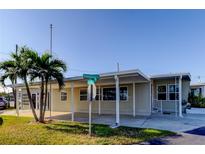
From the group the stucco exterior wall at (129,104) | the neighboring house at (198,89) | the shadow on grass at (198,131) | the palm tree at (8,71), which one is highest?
the palm tree at (8,71)

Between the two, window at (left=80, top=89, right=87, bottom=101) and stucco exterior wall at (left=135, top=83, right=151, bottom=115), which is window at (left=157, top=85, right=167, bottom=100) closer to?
stucco exterior wall at (left=135, top=83, right=151, bottom=115)

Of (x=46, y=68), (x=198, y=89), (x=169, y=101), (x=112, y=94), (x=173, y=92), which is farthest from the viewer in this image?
(x=198, y=89)

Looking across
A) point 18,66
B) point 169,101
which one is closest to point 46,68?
point 18,66

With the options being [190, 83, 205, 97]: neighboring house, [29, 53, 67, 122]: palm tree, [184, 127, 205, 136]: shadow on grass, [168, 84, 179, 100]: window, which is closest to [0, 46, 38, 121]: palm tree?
[29, 53, 67, 122]: palm tree

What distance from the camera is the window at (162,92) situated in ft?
60.7

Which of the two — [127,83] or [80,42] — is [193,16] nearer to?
[127,83]

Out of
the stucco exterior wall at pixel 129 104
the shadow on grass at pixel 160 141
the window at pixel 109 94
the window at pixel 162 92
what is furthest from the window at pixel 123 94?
the shadow on grass at pixel 160 141

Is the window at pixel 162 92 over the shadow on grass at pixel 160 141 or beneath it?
over

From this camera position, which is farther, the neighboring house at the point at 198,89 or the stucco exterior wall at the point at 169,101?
the neighboring house at the point at 198,89

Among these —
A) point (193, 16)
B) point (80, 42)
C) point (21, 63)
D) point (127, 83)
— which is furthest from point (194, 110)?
point (21, 63)

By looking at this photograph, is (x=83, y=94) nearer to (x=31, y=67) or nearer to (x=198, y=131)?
(x=31, y=67)

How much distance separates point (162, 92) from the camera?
1870cm

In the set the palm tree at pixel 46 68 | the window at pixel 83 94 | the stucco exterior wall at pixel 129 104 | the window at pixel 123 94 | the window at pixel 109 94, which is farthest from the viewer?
the window at pixel 83 94

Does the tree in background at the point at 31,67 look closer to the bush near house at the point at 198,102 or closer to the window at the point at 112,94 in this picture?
the window at the point at 112,94
